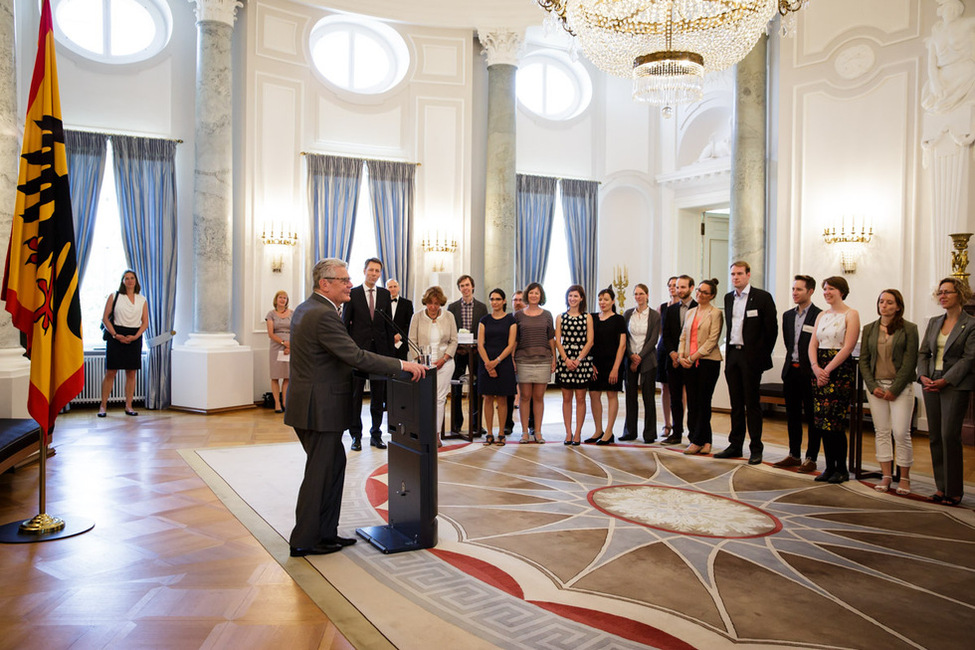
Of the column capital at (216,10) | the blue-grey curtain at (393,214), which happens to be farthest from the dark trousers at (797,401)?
the column capital at (216,10)

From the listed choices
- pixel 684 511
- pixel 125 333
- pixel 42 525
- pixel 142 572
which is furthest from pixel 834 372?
pixel 125 333

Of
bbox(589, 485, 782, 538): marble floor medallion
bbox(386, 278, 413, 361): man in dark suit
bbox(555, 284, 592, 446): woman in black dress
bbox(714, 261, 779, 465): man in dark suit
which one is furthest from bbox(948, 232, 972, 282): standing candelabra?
bbox(386, 278, 413, 361): man in dark suit

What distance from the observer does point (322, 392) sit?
3.66 metres

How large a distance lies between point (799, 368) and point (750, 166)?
3.87 meters

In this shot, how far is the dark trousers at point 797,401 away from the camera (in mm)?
5695

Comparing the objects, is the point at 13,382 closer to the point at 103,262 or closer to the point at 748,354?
the point at 103,262

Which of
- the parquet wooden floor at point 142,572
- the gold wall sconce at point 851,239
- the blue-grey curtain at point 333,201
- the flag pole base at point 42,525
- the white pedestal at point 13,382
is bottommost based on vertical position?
the parquet wooden floor at point 142,572

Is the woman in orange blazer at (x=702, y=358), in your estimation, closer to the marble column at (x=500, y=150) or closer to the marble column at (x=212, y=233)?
the marble column at (x=500, y=150)

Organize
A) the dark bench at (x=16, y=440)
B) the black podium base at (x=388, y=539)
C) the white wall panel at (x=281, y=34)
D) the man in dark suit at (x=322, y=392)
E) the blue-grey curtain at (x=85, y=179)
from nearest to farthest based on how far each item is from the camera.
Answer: the man in dark suit at (x=322, y=392), the black podium base at (x=388, y=539), the dark bench at (x=16, y=440), the blue-grey curtain at (x=85, y=179), the white wall panel at (x=281, y=34)

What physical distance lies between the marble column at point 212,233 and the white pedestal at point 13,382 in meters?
2.73

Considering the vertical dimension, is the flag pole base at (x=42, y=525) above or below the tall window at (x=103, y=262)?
below

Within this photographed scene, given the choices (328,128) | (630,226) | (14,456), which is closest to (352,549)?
(14,456)

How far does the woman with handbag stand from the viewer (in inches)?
318

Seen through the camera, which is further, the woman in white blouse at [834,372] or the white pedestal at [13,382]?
the white pedestal at [13,382]
